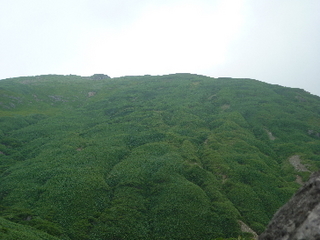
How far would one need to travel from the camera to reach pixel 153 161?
4288 centimetres

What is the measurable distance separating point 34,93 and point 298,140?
276ft

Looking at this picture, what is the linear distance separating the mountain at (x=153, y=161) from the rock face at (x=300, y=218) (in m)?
17.6

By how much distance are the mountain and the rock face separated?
17604 mm

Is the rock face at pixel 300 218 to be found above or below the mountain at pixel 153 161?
above

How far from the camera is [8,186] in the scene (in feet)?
120

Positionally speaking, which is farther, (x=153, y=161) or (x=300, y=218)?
(x=153, y=161)

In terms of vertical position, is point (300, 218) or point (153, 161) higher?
point (300, 218)

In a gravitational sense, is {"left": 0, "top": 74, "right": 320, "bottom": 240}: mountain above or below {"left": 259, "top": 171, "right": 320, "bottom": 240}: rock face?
below

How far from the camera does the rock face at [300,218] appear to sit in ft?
29.7

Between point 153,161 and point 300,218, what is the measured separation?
33.6 meters

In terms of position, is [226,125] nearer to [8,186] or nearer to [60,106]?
[8,186]

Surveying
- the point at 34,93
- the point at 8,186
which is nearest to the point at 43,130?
the point at 8,186

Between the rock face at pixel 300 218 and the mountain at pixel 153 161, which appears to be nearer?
the rock face at pixel 300 218

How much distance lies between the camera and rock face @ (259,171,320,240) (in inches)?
356
